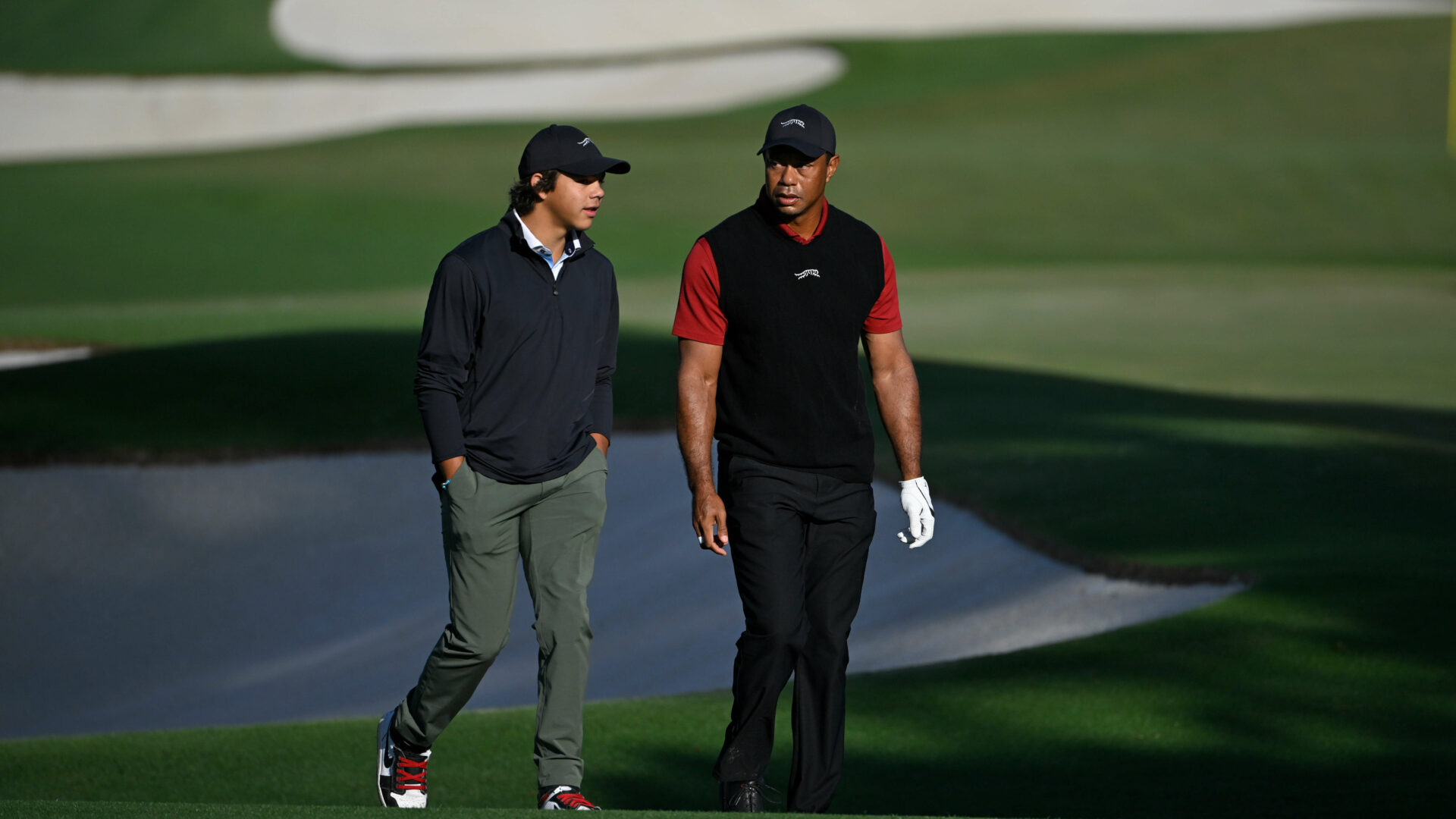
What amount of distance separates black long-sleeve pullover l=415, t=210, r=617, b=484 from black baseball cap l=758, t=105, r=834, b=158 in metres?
0.84

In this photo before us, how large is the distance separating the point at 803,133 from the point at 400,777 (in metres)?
2.88

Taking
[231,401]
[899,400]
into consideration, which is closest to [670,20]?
[231,401]

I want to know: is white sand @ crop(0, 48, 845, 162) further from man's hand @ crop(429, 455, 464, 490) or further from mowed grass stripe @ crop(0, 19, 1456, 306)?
man's hand @ crop(429, 455, 464, 490)

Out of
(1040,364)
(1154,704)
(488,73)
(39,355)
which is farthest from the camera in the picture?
(488,73)

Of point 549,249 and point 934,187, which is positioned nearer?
point 549,249

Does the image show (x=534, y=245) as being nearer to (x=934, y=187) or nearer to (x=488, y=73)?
(x=934, y=187)

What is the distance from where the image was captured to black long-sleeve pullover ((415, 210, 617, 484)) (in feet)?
20.7

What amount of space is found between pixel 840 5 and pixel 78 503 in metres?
62.2

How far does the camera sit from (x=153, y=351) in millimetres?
19922

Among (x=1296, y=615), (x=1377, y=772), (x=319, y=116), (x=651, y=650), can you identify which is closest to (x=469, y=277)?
(x=1377, y=772)

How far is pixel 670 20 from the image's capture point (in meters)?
70.7

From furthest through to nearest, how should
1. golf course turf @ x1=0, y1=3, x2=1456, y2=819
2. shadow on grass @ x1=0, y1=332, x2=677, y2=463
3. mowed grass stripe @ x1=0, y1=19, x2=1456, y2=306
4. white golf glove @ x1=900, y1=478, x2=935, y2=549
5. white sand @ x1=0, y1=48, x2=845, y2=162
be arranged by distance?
white sand @ x1=0, y1=48, x2=845, y2=162, mowed grass stripe @ x1=0, y1=19, x2=1456, y2=306, shadow on grass @ x1=0, y1=332, x2=677, y2=463, golf course turf @ x1=0, y1=3, x2=1456, y2=819, white golf glove @ x1=900, y1=478, x2=935, y2=549

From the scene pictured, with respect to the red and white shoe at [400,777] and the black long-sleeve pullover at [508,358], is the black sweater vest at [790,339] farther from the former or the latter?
the red and white shoe at [400,777]

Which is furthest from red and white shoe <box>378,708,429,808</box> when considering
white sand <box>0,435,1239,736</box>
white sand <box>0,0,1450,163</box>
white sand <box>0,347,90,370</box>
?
white sand <box>0,0,1450,163</box>
